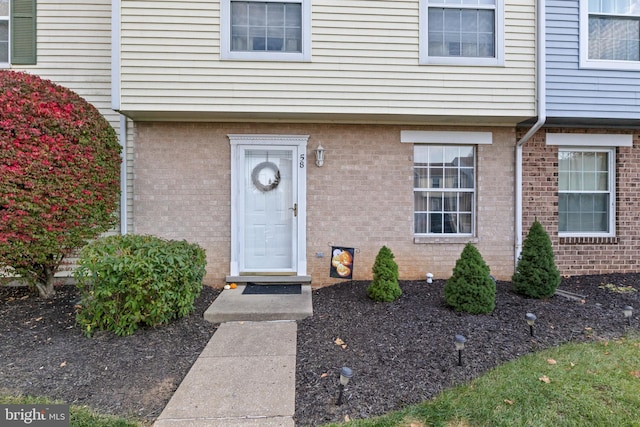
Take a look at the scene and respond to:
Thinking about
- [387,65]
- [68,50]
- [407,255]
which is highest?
[68,50]

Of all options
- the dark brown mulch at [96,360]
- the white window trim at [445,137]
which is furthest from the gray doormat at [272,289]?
the white window trim at [445,137]

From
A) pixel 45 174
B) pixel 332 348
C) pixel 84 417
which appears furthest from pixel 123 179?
pixel 332 348

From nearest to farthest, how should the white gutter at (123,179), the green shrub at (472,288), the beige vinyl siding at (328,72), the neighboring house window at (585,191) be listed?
the green shrub at (472,288)
the beige vinyl siding at (328,72)
the white gutter at (123,179)
the neighboring house window at (585,191)

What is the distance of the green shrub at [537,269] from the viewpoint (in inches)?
185

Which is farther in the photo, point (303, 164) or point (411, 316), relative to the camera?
point (303, 164)

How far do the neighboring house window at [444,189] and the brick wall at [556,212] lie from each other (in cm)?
94

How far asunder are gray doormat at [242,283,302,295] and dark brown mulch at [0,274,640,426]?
21.8 inches

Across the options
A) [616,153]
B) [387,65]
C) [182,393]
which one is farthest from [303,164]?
[616,153]

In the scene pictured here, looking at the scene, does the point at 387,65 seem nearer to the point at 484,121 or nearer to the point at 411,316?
the point at 484,121

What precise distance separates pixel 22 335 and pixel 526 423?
479 cm

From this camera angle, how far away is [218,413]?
2477 mm

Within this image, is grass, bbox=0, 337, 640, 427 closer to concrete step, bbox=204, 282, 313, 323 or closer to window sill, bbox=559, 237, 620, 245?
concrete step, bbox=204, 282, 313, 323

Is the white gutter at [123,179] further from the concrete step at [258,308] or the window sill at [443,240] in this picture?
the window sill at [443,240]

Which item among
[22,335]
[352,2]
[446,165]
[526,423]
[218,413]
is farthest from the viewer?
[446,165]
